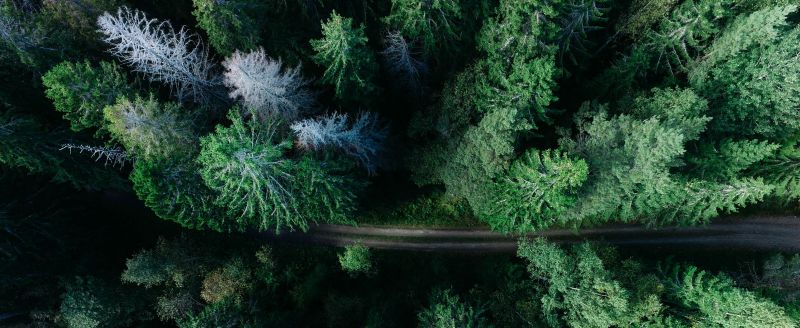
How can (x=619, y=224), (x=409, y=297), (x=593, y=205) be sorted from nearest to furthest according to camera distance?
1. (x=593, y=205)
2. (x=409, y=297)
3. (x=619, y=224)

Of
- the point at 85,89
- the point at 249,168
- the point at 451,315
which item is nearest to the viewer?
the point at 249,168

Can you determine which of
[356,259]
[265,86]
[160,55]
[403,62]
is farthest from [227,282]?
[403,62]

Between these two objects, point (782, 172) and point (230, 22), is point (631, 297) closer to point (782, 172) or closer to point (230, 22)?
point (782, 172)

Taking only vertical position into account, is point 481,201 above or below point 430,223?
above

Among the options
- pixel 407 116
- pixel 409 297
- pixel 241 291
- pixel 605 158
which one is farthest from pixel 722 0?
pixel 241 291

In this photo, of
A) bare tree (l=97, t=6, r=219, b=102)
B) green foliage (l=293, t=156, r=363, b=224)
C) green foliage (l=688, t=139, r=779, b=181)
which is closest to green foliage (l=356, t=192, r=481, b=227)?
green foliage (l=293, t=156, r=363, b=224)

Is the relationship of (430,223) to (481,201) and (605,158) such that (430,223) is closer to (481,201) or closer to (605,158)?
(481,201)

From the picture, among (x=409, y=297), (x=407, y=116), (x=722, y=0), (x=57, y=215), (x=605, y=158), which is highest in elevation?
(x=722, y=0)
